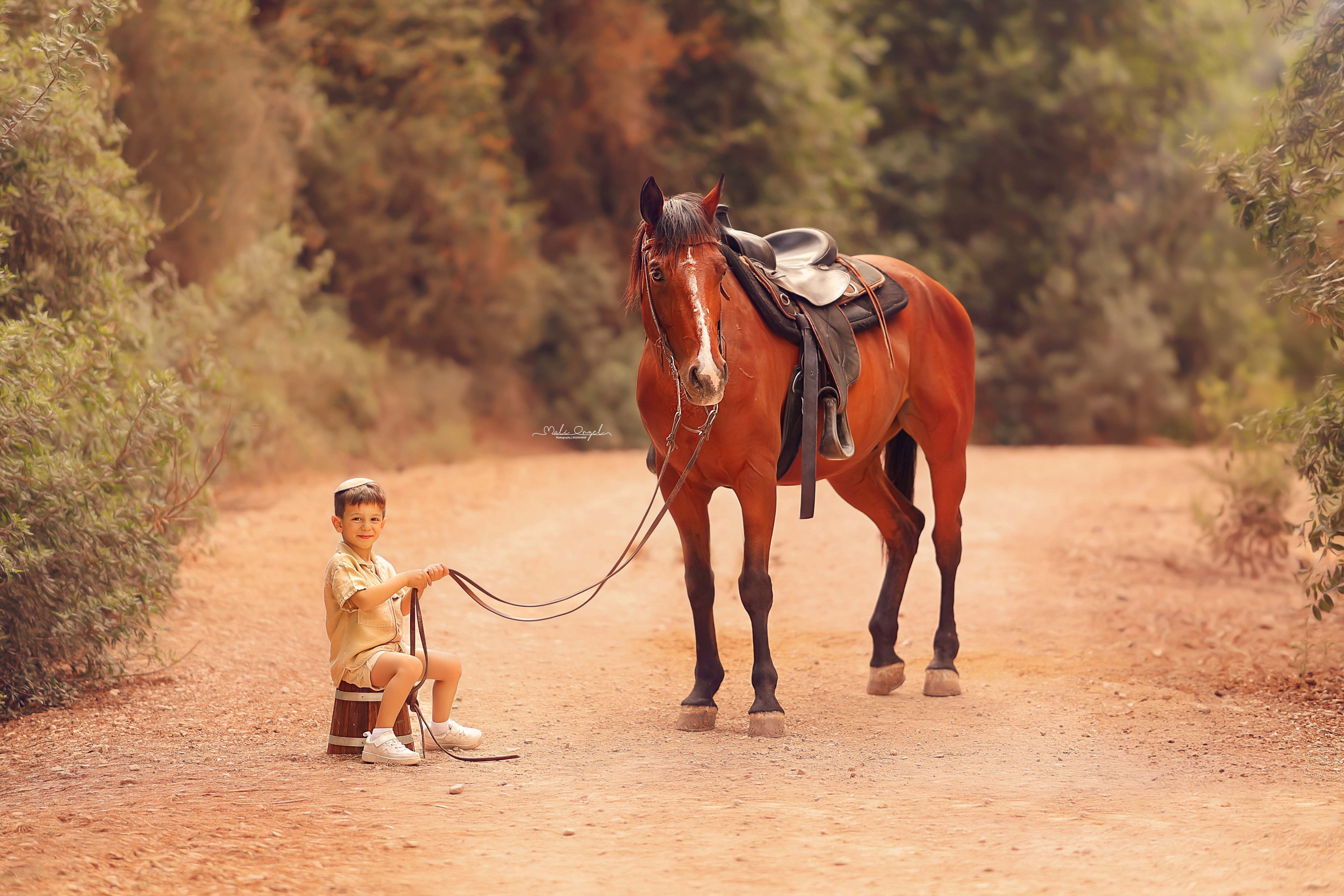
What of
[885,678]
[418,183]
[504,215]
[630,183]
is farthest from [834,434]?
[630,183]

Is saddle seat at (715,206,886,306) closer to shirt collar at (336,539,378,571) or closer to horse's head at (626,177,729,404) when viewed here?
horse's head at (626,177,729,404)

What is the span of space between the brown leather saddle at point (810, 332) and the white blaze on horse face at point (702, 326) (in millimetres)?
350

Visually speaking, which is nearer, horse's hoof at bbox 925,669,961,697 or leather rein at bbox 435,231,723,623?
leather rein at bbox 435,231,723,623

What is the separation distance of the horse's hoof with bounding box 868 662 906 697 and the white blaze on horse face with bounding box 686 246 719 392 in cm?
231

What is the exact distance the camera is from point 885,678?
265 inches

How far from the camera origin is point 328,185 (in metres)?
17.9

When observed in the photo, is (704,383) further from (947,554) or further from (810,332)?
(947,554)

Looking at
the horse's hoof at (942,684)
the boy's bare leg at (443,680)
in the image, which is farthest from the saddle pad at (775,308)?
the boy's bare leg at (443,680)

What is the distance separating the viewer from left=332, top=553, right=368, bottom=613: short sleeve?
506cm

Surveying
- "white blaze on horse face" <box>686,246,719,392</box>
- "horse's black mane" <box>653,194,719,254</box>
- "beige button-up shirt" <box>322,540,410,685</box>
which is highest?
"horse's black mane" <box>653,194,719,254</box>

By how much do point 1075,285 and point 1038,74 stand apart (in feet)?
15.0

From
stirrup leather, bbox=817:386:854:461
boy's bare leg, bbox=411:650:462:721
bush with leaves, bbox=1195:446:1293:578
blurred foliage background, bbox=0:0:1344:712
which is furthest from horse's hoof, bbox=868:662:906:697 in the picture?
bush with leaves, bbox=1195:446:1293:578

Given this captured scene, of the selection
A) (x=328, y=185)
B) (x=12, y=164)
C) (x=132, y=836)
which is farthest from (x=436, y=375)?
(x=132, y=836)

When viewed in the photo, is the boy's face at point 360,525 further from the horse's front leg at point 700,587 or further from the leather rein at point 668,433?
the horse's front leg at point 700,587
